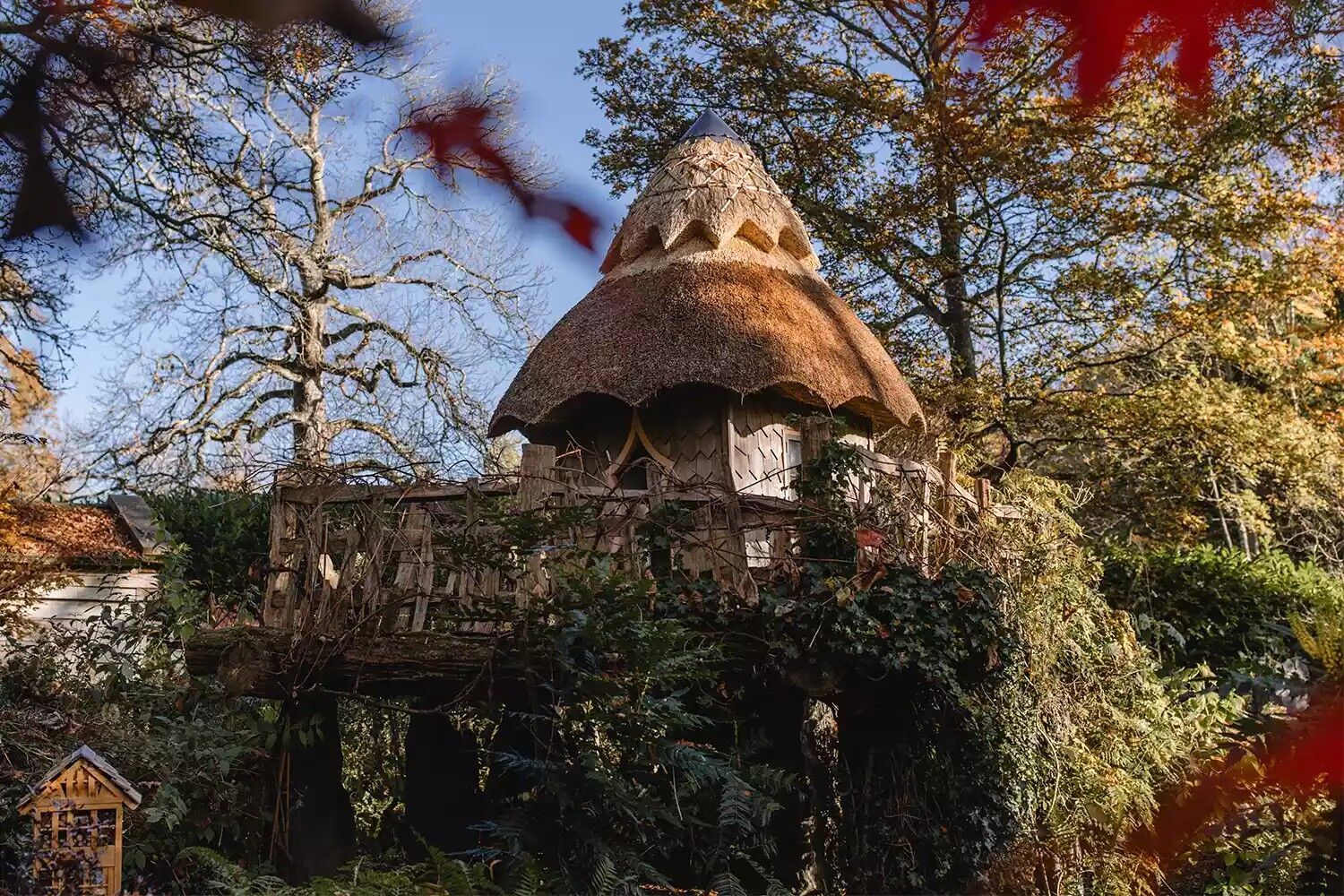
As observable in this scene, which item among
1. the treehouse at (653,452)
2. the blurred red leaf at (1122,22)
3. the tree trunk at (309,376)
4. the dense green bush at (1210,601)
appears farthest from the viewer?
the tree trunk at (309,376)

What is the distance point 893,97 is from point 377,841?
11.1m

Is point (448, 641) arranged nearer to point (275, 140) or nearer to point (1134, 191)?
point (1134, 191)

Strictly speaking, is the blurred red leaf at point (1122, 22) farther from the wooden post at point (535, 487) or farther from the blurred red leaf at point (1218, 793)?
the wooden post at point (535, 487)

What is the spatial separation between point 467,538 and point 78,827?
6.85 feet

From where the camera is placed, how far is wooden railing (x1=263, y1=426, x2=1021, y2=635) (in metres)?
5.86

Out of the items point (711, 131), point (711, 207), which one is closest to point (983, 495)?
point (711, 207)

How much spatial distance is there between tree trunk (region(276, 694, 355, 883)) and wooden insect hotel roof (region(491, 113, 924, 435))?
11.8ft

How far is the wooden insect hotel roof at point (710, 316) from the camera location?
29.8 ft

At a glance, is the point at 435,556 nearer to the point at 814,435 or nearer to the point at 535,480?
the point at 535,480

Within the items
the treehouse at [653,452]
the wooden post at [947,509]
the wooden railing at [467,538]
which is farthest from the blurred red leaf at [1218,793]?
the wooden railing at [467,538]

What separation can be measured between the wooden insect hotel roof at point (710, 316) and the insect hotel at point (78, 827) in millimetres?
5017

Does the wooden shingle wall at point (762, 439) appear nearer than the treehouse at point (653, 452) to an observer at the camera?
No

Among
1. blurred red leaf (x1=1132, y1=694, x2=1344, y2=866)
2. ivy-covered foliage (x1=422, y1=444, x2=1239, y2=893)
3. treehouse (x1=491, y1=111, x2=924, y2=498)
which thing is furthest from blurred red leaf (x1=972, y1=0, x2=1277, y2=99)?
treehouse (x1=491, y1=111, x2=924, y2=498)

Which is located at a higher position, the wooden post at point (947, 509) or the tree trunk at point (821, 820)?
the wooden post at point (947, 509)
